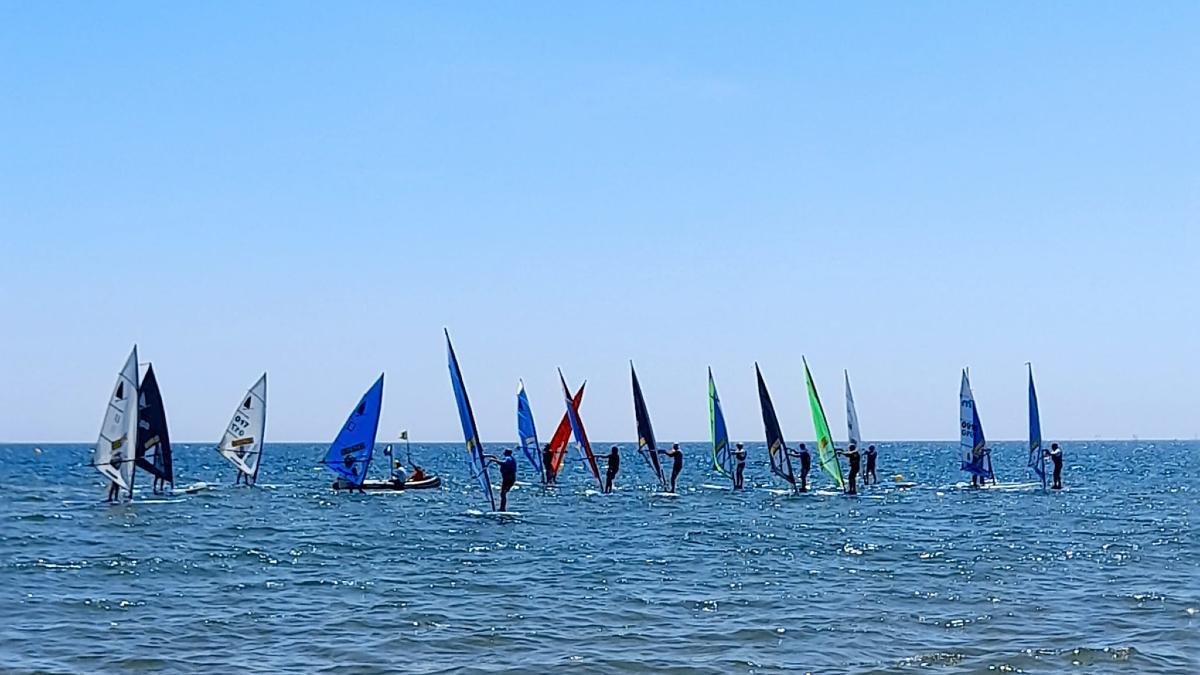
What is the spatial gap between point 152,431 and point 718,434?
18.3 meters

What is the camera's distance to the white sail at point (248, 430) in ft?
151

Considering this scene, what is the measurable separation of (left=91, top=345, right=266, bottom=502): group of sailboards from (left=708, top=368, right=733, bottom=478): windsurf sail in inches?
619

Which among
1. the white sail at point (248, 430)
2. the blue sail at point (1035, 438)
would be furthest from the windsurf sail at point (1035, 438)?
the white sail at point (248, 430)

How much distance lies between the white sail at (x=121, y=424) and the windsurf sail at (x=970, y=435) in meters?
27.4

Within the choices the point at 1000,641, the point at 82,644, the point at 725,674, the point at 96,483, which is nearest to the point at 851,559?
the point at 1000,641

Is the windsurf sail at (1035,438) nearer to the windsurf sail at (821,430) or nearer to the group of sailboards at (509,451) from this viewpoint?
the group of sailboards at (509,451)

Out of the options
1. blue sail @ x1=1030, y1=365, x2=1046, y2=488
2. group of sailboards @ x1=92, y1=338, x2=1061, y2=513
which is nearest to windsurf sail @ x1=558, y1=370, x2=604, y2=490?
group of sailboards @ x1=92, y1=338, x2=1061, y2=513

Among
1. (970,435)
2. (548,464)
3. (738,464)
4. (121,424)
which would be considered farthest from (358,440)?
(970,435)

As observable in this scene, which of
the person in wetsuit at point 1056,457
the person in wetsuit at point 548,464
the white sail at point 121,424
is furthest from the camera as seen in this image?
the person in wetsuit at point 548,464

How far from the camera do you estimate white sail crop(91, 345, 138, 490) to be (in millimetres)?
36062

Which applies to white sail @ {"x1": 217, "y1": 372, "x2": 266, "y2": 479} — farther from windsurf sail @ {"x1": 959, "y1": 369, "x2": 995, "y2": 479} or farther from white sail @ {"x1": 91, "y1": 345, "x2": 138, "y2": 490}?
windsurf sail @ {"x1": 959, "y1": 369, "x2": 995, "y2": 479}

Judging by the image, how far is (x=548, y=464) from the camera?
4691 cm

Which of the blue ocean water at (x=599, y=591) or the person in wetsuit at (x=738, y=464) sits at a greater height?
the person in wetsuit at (x=738, y=464)

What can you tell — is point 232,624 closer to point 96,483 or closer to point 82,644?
point 82,644
